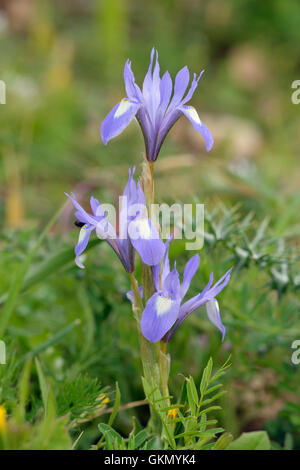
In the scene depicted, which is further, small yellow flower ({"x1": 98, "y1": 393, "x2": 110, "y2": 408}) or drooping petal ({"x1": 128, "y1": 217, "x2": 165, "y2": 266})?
small yellow flower ({"x1": 98, "y1": 393, "x2": 110, "y2": 408})

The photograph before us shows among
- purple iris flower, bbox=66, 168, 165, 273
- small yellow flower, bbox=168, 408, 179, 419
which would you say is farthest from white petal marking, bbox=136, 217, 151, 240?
small yellow flower, bbox=168, 408, 179, 419

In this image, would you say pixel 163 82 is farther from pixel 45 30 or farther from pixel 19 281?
pixel 45 30

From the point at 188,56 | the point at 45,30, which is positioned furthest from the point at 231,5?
the point at 45,30

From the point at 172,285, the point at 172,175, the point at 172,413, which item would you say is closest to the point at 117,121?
the point at 172,285

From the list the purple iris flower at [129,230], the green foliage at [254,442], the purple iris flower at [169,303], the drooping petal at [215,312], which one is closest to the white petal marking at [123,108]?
the purple iris flower at [129,230]

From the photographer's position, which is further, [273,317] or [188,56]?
[188,56]

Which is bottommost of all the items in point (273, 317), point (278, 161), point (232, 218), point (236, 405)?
point (236, 405)

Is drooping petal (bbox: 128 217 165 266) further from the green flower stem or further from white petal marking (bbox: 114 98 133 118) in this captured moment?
white petal marking (bbox: 114 98 133 118)
